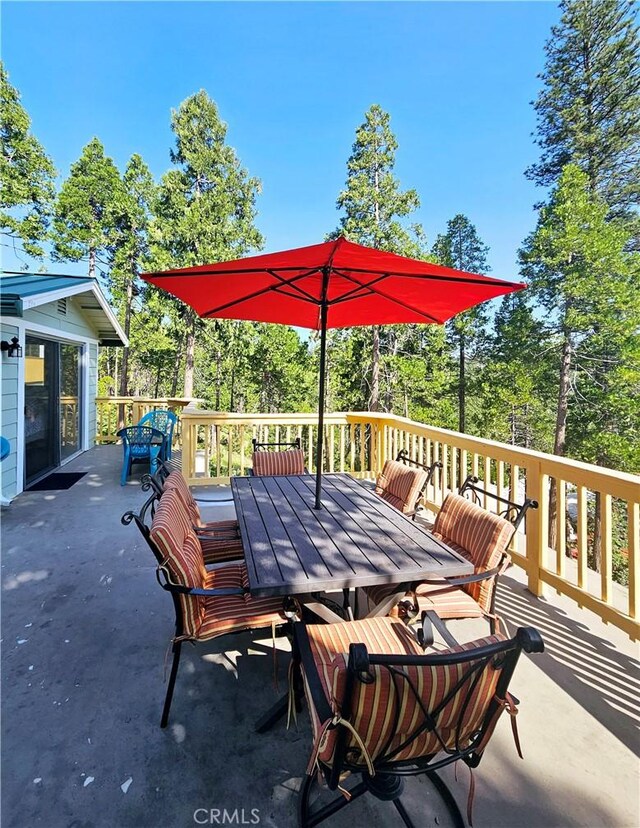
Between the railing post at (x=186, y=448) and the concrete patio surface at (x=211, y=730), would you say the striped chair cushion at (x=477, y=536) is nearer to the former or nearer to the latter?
the concrete patio surface at (x=211, y=730)

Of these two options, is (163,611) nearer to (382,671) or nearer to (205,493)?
(382,671)

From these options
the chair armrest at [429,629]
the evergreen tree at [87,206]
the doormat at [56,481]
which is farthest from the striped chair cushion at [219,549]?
the evergreen tree at [87,206]

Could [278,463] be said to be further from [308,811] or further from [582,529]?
[308,811]

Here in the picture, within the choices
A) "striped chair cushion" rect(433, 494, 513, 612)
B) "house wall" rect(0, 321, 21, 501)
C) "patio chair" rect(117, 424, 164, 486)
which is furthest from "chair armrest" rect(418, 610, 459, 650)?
"house wall" rect(0, 321, 21, 501)

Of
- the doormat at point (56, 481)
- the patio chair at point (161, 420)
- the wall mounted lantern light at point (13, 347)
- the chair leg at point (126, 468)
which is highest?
the wall mounted lantern light at point (13, 347)

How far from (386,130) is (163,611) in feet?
56.2

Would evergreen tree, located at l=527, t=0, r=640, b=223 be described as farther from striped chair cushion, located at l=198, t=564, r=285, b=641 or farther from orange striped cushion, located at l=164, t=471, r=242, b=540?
striped chair cushion, located at l=198, t=564, r=285, b=641

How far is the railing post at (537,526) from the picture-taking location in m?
2.77

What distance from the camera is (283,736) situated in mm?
1653

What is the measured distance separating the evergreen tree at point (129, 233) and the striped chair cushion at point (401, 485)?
16091mm

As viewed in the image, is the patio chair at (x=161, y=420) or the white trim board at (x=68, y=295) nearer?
the white trim board at (x=68, y=295)

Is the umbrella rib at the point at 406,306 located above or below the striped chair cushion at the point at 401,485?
above

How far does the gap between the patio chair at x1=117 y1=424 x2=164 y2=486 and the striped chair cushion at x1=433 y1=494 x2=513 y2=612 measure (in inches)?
176

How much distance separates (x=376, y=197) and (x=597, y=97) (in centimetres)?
777
